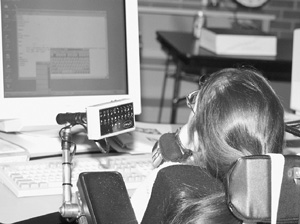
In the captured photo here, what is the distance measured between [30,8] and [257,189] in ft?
3.46

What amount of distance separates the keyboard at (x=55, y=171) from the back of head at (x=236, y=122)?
19.5 inches

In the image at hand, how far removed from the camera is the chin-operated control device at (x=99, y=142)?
1.22m

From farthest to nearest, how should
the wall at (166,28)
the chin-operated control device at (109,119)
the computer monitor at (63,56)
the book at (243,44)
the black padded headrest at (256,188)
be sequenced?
the wall at (166,28), the book at (243,44), the computer monitor at (63,56), the chin-operated control device at (109,119), the black padded headrest at (256,188)

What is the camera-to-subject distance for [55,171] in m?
1.65

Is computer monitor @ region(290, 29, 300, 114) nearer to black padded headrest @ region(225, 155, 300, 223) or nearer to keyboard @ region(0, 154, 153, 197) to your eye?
keyboard @ region(0, 154, 153, 197)

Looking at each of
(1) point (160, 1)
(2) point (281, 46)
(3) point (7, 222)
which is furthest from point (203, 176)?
(1) point (160, 1)

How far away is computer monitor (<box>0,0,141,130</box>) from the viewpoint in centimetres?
180

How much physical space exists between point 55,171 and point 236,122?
0.67 m

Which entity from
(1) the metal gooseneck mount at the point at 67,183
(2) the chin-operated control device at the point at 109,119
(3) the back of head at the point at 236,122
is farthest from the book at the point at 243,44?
(3) the back of head at the point at 236,122

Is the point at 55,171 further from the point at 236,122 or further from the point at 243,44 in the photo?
the point at 243,44

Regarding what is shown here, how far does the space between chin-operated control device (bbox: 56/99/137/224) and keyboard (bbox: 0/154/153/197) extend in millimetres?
91

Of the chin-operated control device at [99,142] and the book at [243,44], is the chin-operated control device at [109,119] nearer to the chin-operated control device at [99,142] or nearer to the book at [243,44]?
the chin-operated control device at [99,142]

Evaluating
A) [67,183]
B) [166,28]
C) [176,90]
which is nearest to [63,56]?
[67,183]

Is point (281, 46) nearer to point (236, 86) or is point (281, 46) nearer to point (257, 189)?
point (236, 86)
